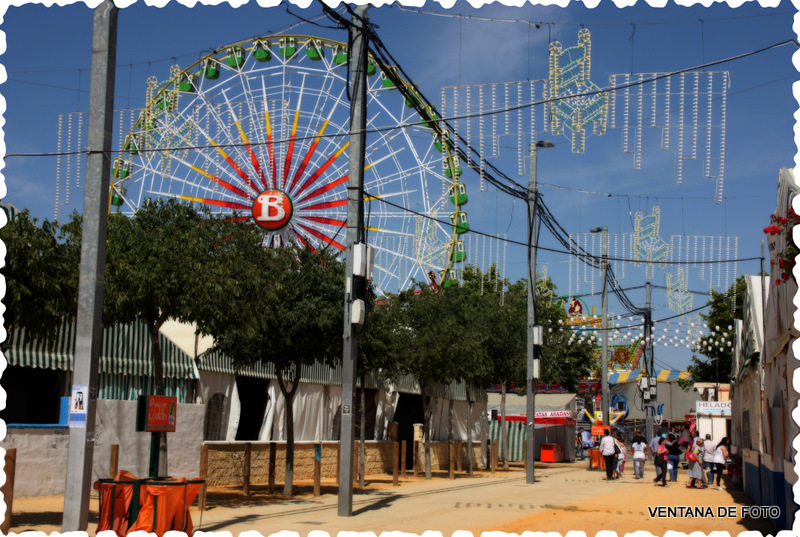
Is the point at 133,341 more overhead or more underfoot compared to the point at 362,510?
more overhead

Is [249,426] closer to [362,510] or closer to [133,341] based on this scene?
[133,341]

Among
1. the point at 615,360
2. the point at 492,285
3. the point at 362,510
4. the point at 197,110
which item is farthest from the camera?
the point at 615,360

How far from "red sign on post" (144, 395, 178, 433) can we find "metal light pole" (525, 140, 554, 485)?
13.7 metres

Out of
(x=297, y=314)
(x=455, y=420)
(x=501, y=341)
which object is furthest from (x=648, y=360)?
(x=297, y=314)

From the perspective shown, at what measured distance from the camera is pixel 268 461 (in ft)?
76.9

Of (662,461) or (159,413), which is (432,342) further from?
(159,413)

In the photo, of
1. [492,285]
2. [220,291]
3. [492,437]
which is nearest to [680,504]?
[220,291]

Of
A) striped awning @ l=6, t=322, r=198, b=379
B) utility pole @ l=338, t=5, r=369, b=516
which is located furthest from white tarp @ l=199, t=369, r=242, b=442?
utility pole @ l=338, t=5, r=369, b=516

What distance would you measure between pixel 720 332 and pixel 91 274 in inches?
2165

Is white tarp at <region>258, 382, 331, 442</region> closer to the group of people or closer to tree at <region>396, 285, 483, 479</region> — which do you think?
tree at <region>396, 285, 483, 479</region>

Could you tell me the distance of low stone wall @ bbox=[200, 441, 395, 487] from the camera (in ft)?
69.0

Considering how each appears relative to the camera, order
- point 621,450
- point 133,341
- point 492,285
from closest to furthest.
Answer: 1. point 133,341
2. point 621,450
3. point 492,285

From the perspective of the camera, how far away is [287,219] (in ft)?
106

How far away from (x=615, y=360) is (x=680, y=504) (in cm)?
7593
